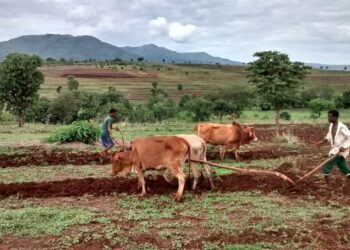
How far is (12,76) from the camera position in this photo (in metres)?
31.5

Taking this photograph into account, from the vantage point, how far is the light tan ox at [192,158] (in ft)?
36.4

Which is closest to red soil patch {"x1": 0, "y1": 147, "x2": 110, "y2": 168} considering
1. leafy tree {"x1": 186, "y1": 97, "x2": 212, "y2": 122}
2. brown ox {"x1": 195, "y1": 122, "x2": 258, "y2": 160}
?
brown ox {"x1": 195, "y1": 122, "x2": 258, "y2": 160}

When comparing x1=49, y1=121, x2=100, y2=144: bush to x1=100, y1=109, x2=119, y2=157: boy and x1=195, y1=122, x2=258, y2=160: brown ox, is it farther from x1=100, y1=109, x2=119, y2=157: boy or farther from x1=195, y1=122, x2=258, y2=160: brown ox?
x1=195, y1=122, x2=258, y2=160: brown ox

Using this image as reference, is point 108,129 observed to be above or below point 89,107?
above

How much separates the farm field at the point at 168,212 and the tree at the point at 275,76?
31.0ft

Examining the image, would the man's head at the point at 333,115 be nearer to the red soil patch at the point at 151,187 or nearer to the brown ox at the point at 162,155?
the red soil patch at the point at 151,187

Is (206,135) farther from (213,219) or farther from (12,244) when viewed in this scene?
(12,244)

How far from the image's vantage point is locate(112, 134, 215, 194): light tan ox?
11.1m

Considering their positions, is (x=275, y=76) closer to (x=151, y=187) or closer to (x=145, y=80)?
(x=151, y=187)

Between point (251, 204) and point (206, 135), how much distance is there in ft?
22.7

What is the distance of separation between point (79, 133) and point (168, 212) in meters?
12.1

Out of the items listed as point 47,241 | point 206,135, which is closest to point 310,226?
point 47,241

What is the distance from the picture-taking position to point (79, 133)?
20453mm

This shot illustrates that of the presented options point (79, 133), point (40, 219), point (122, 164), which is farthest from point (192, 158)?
point (79, 133)
